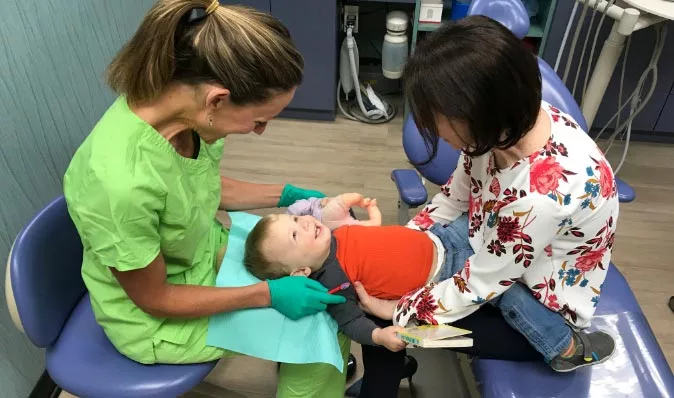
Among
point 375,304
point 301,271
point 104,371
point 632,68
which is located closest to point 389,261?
point 375,304

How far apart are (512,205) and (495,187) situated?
0.09m

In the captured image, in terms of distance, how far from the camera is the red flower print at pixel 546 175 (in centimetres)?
96

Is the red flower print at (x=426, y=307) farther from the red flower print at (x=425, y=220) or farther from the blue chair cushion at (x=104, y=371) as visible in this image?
the blue chair cushion at (x=104, y=371)

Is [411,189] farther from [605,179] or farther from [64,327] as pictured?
[64,327]

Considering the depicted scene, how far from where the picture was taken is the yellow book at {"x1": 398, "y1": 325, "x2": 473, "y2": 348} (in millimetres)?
1047

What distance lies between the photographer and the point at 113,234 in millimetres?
972

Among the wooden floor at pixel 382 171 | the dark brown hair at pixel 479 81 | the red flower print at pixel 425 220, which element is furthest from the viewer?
the wooden floor at pixel 382 171

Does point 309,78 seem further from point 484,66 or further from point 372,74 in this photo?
point 484,66

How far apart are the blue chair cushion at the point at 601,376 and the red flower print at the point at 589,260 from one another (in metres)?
0.26

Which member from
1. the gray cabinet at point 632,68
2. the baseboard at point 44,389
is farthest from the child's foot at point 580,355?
the gray cabinet at point 632,68

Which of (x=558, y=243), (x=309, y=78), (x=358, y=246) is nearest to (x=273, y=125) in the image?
(x=309, y=78)

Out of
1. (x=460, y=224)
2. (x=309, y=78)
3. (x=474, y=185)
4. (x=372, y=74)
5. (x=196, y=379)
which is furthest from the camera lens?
(x=372, y=74)

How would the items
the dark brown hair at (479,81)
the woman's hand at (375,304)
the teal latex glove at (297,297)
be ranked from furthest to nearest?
the woman's hand at (375,304)
the teal latex glove at (297,297)
the dark brown hair at (479,81)

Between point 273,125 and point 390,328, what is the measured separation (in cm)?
187
